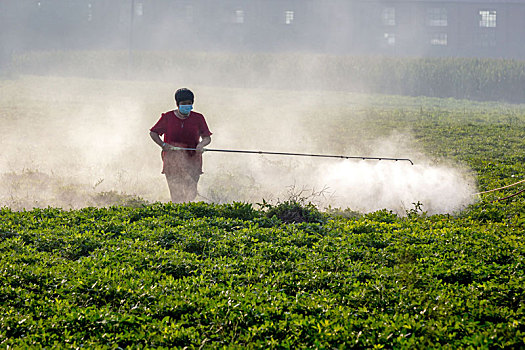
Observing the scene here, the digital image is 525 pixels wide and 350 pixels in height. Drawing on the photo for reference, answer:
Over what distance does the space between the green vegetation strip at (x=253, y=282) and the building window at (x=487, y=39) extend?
63803mm

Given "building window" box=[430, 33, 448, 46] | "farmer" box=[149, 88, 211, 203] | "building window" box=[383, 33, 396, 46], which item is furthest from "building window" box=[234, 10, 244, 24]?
"farmer" box=[149, 88, 211, 203]

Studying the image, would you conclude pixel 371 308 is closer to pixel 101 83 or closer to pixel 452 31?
pixel 101 83

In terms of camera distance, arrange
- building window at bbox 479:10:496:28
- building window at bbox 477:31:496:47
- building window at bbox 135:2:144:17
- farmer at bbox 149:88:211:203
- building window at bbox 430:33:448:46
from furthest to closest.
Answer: building window at bbox 479:10:496:28, building window at bbox 430:33:448:46, building window at bbox 477:31:496:47, building window at bbox 135:2:144:17, farmer at bbox 149:88:211:203

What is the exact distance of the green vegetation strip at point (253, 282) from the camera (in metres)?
5.45

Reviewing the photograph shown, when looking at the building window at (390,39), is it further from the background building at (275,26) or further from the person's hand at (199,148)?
the person's hand at (199,148)

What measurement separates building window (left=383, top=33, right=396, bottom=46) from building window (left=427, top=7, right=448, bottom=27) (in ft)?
15.0

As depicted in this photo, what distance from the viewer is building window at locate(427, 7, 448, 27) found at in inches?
2675

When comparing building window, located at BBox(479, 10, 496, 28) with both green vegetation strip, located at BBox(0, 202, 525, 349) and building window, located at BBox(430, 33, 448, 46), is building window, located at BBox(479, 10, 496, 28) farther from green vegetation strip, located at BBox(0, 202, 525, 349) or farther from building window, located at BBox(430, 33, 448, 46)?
green vegetation strip, located at BBox(0, 202, 525, 349)

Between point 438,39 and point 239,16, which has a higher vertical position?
point 239,16

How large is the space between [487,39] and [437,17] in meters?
5.88

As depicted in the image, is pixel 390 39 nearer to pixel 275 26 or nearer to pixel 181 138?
pixel 275 26

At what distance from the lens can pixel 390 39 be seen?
220 ft

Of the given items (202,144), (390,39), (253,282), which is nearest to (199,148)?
(202,144)

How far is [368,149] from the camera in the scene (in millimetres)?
18281
